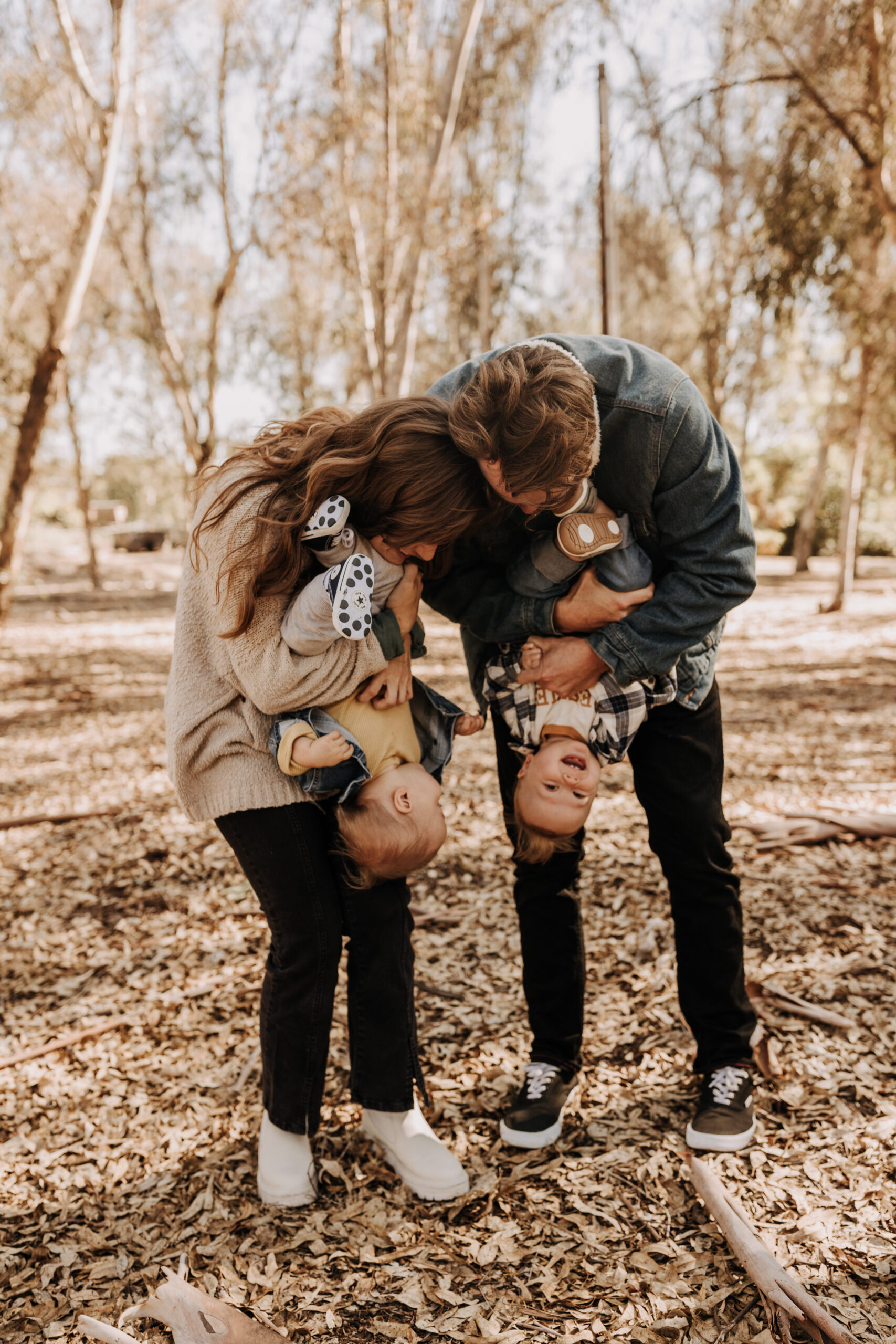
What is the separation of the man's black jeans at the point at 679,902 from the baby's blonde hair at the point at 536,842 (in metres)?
0.04

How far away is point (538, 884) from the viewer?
6.96ft

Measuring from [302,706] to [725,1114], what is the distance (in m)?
1.36

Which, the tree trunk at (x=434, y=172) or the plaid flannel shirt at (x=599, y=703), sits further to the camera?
the tree trunk at (x=434, y=172)

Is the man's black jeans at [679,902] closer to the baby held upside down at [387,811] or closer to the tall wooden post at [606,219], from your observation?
the baby held upside down at [387,811]

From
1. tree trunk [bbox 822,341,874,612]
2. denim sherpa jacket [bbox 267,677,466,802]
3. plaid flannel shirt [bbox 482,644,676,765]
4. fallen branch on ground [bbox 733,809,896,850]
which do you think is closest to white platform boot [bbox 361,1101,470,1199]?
denim sherpa jacket [bbox 267,677,466,802]

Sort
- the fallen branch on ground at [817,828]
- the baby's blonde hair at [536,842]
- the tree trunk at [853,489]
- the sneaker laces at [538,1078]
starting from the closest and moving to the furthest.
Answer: the baby's blonde hair at [536,842]
the sneaker laces at [538,1078]
the fallen branch on ground at [817,828]
the tree trunk at [853,489]

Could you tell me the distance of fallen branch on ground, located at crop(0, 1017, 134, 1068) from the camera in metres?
2.54

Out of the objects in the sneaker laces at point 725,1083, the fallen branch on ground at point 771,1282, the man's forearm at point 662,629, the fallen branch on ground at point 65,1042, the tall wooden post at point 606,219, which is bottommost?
the fallen branch on ground at point 65,1042

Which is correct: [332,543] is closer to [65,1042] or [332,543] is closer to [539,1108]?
[539,1108]

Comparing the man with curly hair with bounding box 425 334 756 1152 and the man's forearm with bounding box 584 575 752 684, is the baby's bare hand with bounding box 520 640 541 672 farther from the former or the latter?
the man's forearm with bounding box 584 575 752 684

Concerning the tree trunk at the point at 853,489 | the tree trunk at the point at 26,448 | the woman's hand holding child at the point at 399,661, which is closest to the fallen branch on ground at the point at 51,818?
the tree trunk at the point at 26,448

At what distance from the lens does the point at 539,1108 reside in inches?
84.5

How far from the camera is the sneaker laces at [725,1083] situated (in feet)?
6.91

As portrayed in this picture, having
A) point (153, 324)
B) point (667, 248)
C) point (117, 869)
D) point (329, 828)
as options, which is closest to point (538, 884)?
point (329, 828)
